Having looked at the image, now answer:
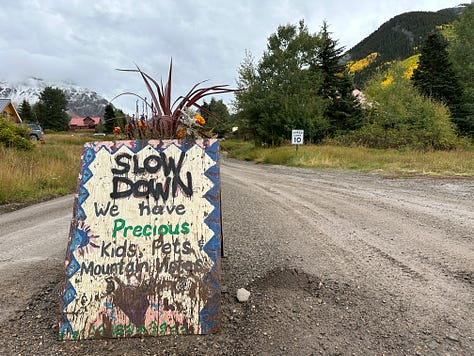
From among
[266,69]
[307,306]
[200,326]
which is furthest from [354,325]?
[266,69]

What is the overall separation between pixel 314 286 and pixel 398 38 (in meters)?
125

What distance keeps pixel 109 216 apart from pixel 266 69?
75.6 feet

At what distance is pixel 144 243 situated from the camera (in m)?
1.58

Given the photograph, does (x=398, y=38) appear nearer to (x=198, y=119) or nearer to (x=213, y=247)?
(x=198, y=119)

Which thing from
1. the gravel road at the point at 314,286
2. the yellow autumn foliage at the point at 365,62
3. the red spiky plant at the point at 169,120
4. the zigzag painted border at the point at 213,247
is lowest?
the gravel road at the point at 314,286

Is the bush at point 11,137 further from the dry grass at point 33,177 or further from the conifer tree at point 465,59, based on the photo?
the conifer tree at point 465,59

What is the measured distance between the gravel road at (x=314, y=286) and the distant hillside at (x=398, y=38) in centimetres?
8665

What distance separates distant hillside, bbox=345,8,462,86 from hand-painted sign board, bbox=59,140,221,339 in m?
88.5

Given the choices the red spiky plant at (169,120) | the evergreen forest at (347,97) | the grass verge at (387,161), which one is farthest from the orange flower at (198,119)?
the evergreen forest at (347,97)

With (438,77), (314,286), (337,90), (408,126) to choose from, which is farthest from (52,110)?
(314,286)

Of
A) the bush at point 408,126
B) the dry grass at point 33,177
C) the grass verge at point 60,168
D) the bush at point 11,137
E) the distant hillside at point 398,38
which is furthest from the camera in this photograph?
the distant hillside at point 398,38

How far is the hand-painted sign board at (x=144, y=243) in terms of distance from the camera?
147 centimetres

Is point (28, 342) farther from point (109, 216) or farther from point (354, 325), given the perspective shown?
point (354, 325)

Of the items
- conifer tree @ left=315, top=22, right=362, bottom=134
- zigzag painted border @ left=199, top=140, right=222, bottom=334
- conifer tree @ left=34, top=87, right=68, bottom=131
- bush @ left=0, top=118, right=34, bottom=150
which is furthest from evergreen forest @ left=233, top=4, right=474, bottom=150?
conifer tree @ left=34, top=87, right=68, bottom=131
